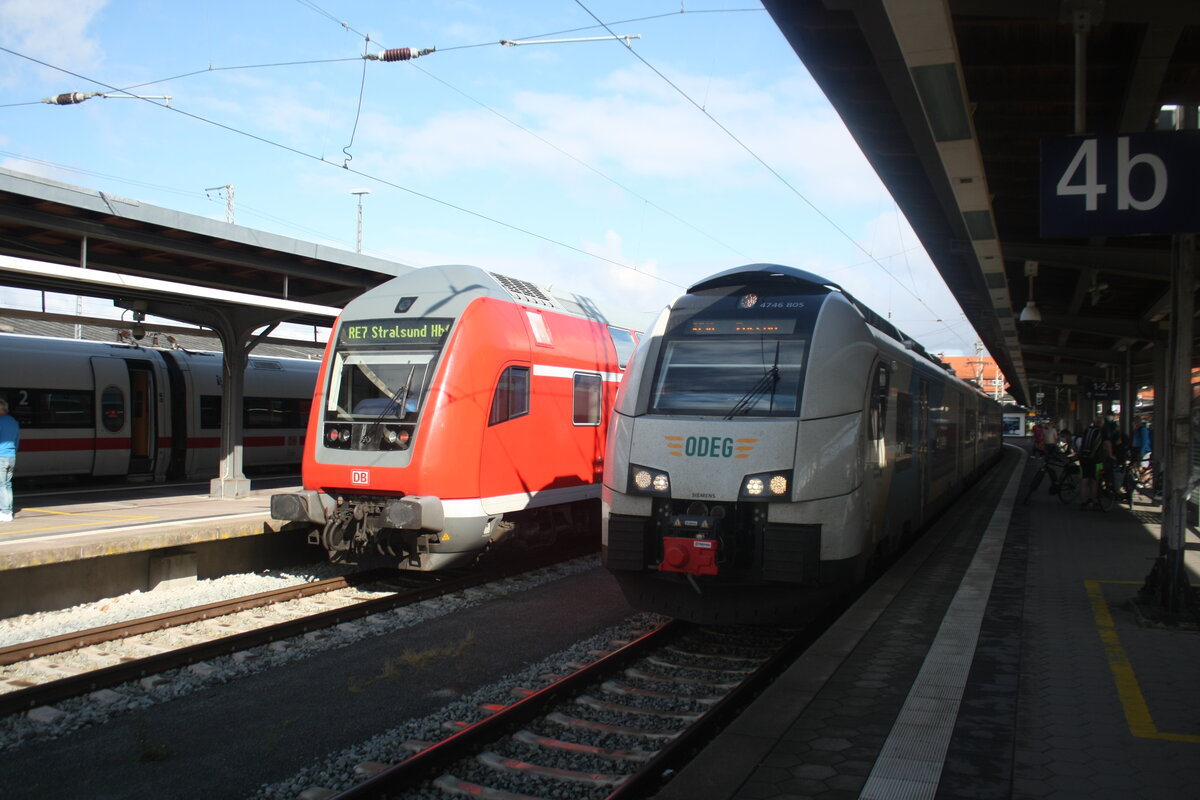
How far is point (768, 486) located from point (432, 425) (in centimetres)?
376

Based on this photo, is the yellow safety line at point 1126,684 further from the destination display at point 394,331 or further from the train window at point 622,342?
the train window at point 622,342

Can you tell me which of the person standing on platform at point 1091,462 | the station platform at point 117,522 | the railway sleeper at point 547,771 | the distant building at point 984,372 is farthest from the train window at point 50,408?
the distant building at point 984,372

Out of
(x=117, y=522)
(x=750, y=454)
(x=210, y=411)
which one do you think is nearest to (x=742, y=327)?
(x=750, y=454)

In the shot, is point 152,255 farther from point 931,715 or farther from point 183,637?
point 931,715

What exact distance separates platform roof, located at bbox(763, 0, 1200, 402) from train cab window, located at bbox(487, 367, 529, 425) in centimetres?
432

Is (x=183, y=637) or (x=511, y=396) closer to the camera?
(x=183, y=637)

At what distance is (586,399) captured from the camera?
1188 centimetres

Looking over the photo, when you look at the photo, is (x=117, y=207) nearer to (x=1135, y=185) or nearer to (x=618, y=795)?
(x=618, y=795)

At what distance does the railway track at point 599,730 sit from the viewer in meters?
4.57

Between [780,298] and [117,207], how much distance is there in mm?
8381

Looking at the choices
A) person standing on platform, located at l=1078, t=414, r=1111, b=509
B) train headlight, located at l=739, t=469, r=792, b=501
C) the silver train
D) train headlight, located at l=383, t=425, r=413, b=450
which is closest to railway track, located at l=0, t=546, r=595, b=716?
train headlight, located at l=383, t=425, r=413, b=450

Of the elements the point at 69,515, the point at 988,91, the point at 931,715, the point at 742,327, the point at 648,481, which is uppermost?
the point at 988,91

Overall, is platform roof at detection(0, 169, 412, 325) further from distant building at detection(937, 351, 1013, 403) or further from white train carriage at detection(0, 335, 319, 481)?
distant building at detection(937, 351, 1013, 403)

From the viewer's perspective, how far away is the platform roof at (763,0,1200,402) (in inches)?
235
